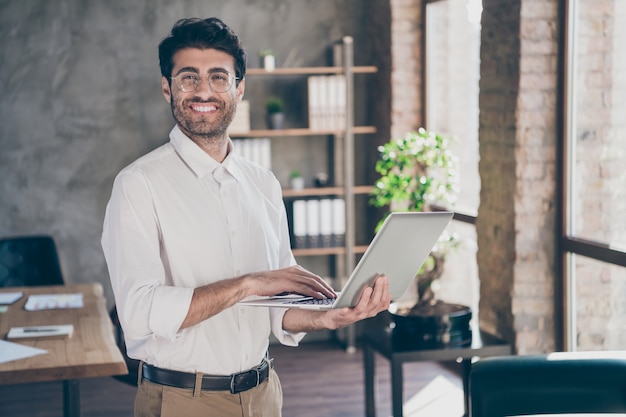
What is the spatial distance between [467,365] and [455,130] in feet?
6.88

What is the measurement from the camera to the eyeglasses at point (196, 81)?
2102 mm

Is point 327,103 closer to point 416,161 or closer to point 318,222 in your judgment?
point 318,222

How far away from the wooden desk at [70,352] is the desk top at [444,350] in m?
1.19

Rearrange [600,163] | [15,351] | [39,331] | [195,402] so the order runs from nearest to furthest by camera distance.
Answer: [195,402] < [15,351] < [39,331] < [600,163]

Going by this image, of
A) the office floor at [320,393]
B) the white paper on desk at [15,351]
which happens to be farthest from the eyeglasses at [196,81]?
the office floor at [320,393]

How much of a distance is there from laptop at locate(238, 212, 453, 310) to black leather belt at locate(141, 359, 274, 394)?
0.24 metres

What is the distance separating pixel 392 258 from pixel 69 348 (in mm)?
1554

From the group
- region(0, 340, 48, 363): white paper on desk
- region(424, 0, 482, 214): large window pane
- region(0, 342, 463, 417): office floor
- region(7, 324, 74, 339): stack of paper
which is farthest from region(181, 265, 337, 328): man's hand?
region(424, 0, 482, 214): large window pane

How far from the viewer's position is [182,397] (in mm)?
2072

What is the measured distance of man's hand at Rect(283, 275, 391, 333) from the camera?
6.45 ft

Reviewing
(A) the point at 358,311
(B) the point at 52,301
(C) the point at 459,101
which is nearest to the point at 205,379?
(A) the point at 358,311

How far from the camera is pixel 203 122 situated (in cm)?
212

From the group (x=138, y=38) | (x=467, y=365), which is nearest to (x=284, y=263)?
(x=467, y=365)

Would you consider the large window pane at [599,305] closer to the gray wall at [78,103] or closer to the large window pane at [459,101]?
the large window pane at [459,101]
